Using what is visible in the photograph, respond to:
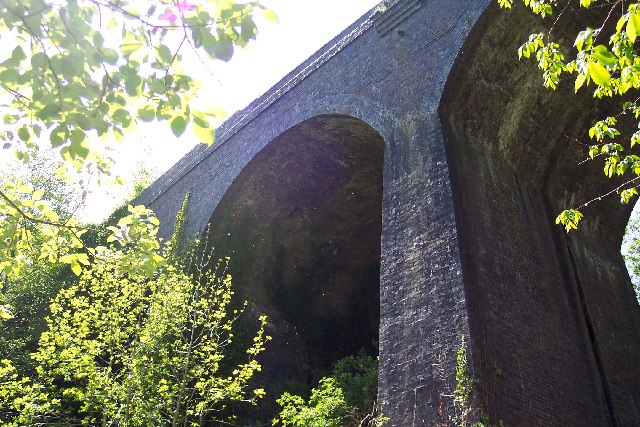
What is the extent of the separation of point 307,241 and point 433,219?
571 centimetres

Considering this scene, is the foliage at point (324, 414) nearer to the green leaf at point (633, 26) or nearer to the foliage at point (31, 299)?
the green leaf at point (633, 26)

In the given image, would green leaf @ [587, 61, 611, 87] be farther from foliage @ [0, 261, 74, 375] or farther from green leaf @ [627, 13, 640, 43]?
foliage @ [0, 261, 74, 375]

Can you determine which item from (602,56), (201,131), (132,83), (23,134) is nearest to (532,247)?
(602,56)

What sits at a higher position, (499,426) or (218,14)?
(218,14)

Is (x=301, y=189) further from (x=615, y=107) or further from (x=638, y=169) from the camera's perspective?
(x=638, y=169)

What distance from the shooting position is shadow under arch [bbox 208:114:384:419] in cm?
1162

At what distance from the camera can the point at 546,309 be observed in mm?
7945

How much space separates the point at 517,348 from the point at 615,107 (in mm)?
4641

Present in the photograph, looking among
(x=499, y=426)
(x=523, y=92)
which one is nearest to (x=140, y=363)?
(x=499, y=426)

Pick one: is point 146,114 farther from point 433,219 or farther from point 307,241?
point 307,241

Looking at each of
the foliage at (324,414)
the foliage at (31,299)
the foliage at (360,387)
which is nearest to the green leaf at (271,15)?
the foliage at (324,414)

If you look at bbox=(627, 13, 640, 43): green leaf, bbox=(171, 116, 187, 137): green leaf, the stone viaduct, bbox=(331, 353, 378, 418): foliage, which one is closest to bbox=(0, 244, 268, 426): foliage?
bbox=(331, 353, 378, 418): foliage

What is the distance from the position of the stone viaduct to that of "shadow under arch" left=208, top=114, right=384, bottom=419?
36 millimetres

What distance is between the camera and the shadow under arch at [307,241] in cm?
1162
